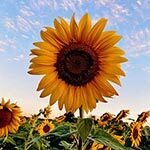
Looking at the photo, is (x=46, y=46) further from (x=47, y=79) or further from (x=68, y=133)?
(x=68, y=133)

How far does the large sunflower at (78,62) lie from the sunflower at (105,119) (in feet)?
17.0

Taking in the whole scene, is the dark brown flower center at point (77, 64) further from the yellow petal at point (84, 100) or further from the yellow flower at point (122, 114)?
the yellow flower at point (122, 114)

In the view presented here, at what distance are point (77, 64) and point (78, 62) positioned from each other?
0.02 meters

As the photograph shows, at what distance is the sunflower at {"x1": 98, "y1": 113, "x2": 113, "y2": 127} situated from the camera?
25.6ft

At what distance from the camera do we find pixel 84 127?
2.09m

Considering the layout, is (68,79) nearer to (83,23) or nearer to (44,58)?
(44,58)

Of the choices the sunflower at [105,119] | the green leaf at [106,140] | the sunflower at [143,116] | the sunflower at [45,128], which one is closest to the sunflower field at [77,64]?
the green leaf at [106,140]

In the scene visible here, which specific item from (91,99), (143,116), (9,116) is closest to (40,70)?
(91,99)

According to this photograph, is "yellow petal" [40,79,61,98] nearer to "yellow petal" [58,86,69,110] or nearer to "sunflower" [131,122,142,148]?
"yellow petal" [58,86,69,110]

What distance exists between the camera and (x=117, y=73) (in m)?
2.46

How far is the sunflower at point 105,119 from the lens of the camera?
25.6ft

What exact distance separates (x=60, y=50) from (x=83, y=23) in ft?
0.87

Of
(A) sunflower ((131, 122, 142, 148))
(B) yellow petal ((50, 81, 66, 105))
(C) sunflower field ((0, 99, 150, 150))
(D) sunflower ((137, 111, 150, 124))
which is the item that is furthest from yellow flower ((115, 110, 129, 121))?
(B) yellow petal ((50, 81, 66, 105))

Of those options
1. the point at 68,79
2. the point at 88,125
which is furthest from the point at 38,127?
the point at 88,125
